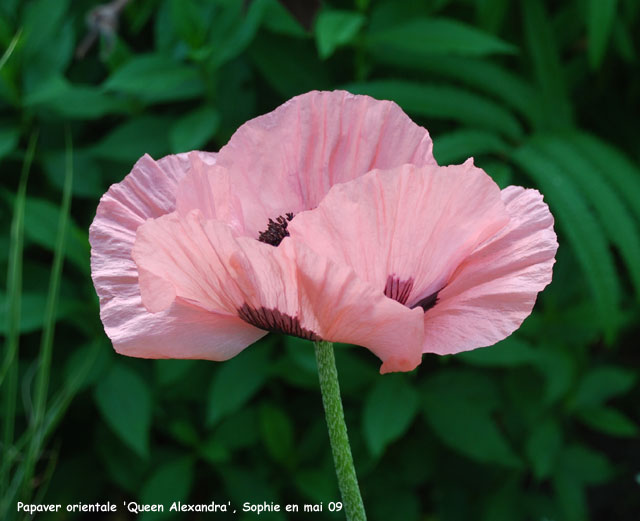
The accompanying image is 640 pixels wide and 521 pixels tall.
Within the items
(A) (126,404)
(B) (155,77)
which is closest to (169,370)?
(A) (126,404)

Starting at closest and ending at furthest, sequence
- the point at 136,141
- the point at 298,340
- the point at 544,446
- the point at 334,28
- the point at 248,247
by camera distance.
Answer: the point at 248,247
the point at 334,28
the point at 298,340
the point at 136,141
the point at 544,446

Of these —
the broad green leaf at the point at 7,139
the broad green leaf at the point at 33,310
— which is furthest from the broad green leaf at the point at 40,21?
the broad green leaf at the point at 33,310

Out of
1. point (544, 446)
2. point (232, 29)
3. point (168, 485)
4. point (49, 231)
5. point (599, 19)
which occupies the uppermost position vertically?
point (599, 19)

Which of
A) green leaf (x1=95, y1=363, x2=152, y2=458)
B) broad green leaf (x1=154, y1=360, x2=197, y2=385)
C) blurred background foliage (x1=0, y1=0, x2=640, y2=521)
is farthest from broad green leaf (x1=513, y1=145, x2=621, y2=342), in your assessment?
green leaf (x1=95, y1=363, x2=152, y2=458)

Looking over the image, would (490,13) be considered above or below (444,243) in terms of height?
below

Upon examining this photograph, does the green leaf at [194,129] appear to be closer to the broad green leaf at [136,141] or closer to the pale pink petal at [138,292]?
the broad green leaf at [136,141]

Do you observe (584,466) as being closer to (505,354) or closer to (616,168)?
(505,354)

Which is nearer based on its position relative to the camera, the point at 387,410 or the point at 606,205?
the point at 606,205
